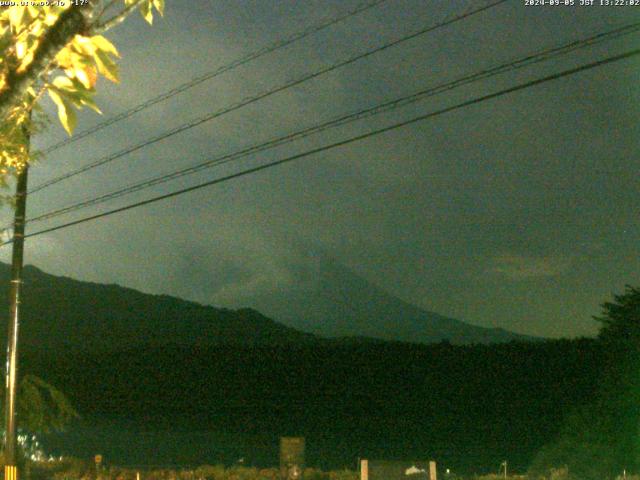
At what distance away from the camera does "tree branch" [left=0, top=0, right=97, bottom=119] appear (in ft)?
14.9

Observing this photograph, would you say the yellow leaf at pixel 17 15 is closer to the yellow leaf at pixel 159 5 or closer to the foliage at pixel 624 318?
the yellow leaf at pixel 159 5

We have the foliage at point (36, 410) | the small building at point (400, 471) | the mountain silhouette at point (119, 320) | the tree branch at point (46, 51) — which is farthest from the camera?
the mountain silhouette at point (119, 320)

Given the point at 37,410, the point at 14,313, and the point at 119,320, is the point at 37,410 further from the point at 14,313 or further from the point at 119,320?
the point at 119,320

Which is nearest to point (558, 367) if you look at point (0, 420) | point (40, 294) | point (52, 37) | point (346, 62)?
point (0, 420)

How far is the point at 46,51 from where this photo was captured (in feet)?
14.9

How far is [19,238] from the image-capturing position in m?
17.6

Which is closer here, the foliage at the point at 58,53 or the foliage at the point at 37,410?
the foliage at the point at 58,53

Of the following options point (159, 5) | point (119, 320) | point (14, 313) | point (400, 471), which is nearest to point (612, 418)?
point (400, 471)

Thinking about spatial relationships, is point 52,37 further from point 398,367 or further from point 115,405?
point 115,405

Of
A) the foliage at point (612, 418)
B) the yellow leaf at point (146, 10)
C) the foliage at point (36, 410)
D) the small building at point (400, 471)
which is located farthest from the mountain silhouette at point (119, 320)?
the yellow leaf at point (146, 10)

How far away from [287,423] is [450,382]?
23.8 ft

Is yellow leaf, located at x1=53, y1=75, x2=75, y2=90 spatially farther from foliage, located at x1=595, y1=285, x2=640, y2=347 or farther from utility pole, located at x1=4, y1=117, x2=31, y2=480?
foliage, located at x1=595, y1=285, x2=640, y2=347

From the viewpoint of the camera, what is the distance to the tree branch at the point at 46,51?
453 centimetres

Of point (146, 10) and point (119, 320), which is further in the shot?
point (119, 320)
